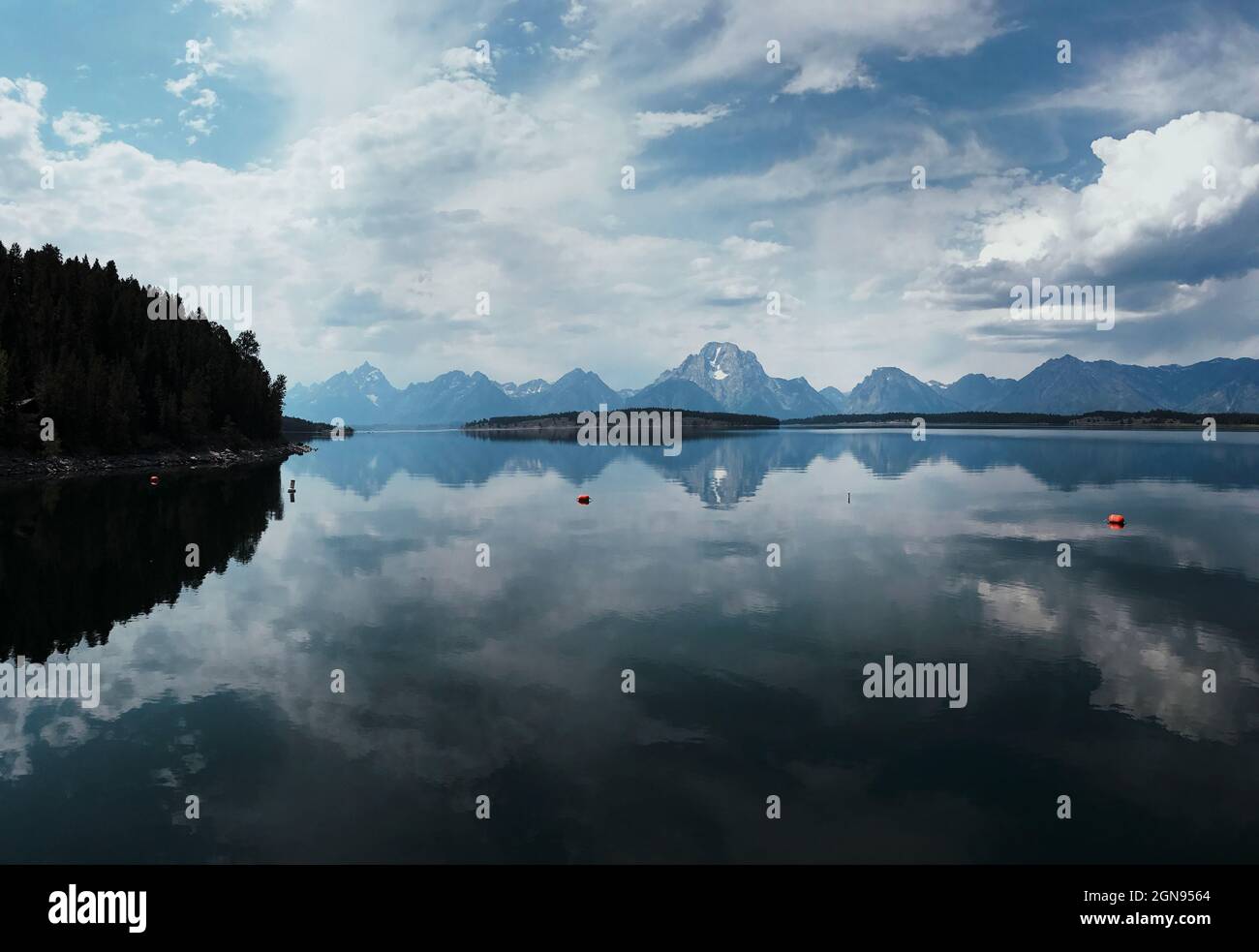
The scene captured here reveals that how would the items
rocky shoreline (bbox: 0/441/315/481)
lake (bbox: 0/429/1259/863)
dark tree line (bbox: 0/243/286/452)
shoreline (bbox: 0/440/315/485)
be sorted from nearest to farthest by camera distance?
lake (bbox: 0/429/1259/863) → shoreline (bbox: 0/440/315/485) → rocky shoreline (bbox: 0/441/315/481) → dark tree line (bbox: 0/243/286/452)

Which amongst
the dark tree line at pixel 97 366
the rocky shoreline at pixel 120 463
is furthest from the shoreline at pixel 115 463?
the dark tree line at pixel 97 366

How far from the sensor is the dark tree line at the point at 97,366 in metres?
130

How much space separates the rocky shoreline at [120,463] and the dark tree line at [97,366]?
3.26 m

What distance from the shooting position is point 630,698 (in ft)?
94.7

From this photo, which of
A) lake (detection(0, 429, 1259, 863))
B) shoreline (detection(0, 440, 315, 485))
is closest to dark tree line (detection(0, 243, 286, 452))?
shoreline (detection(0, 440, 315, 485))

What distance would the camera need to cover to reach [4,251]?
146125 mm

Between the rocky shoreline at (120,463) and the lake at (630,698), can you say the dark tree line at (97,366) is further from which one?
the lake at (630,698)

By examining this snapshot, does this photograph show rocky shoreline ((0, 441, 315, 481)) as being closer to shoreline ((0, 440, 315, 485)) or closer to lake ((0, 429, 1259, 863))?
shoreline ((0, 440, 315, 485))

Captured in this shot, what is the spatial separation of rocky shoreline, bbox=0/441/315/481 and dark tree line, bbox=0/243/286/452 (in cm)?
326

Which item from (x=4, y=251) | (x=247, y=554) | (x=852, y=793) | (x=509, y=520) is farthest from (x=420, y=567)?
(x=4, y=251)

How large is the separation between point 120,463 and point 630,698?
157 meters

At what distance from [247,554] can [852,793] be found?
58.2 metres

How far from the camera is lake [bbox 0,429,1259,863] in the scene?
1939 cm
